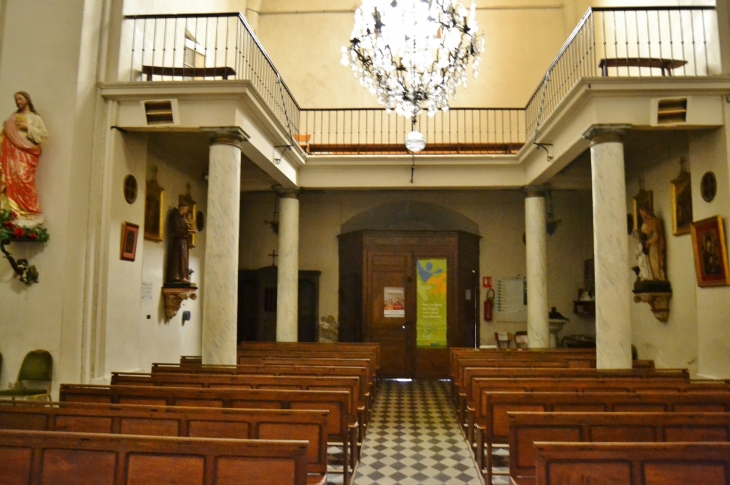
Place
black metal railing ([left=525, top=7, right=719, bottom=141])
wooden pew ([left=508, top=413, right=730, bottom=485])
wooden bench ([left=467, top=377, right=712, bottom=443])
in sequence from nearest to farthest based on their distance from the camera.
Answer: wooden pew ([left=508, top=413, right=730, bottom=485]) < wooden bench ([left=467, top=377, right=712, bottom=443]) < black metal railing ([left=525, top=7, right=719, bottom=141])

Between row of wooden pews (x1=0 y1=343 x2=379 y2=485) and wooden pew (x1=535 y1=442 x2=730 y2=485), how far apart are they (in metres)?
1.24

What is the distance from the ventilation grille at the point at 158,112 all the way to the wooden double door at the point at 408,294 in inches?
224

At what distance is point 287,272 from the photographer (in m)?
10.7

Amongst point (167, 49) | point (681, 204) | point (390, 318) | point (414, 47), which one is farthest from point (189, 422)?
point (390, 318)

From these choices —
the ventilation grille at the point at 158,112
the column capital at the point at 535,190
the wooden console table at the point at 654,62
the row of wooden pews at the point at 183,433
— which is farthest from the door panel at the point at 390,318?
the ventilation grille at the point at 158,112

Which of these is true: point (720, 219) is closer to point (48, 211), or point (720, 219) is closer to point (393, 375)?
point (393, 375)

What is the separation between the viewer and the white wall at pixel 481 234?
39.5 feet

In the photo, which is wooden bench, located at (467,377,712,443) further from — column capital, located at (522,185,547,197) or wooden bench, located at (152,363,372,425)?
column capital, located at (522,185,547,197)

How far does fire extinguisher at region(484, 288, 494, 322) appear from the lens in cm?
1198

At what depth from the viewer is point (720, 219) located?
6410 mm

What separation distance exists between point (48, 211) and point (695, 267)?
7.84 metres

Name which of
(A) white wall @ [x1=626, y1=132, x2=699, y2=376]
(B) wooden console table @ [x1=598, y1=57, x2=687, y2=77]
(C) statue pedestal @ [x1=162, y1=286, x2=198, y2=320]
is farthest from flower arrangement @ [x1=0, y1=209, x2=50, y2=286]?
(B) wooden console table @ [x1=598, y1=57, x2=687, y2=77]

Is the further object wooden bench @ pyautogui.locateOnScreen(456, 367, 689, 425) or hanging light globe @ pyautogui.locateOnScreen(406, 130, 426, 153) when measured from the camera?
hanging light globe @ pyautogui.locateOnScreen(406, 130, 426, 153)

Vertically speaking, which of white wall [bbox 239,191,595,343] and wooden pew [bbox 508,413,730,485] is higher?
white wall [bbox 239,191,595,343]
